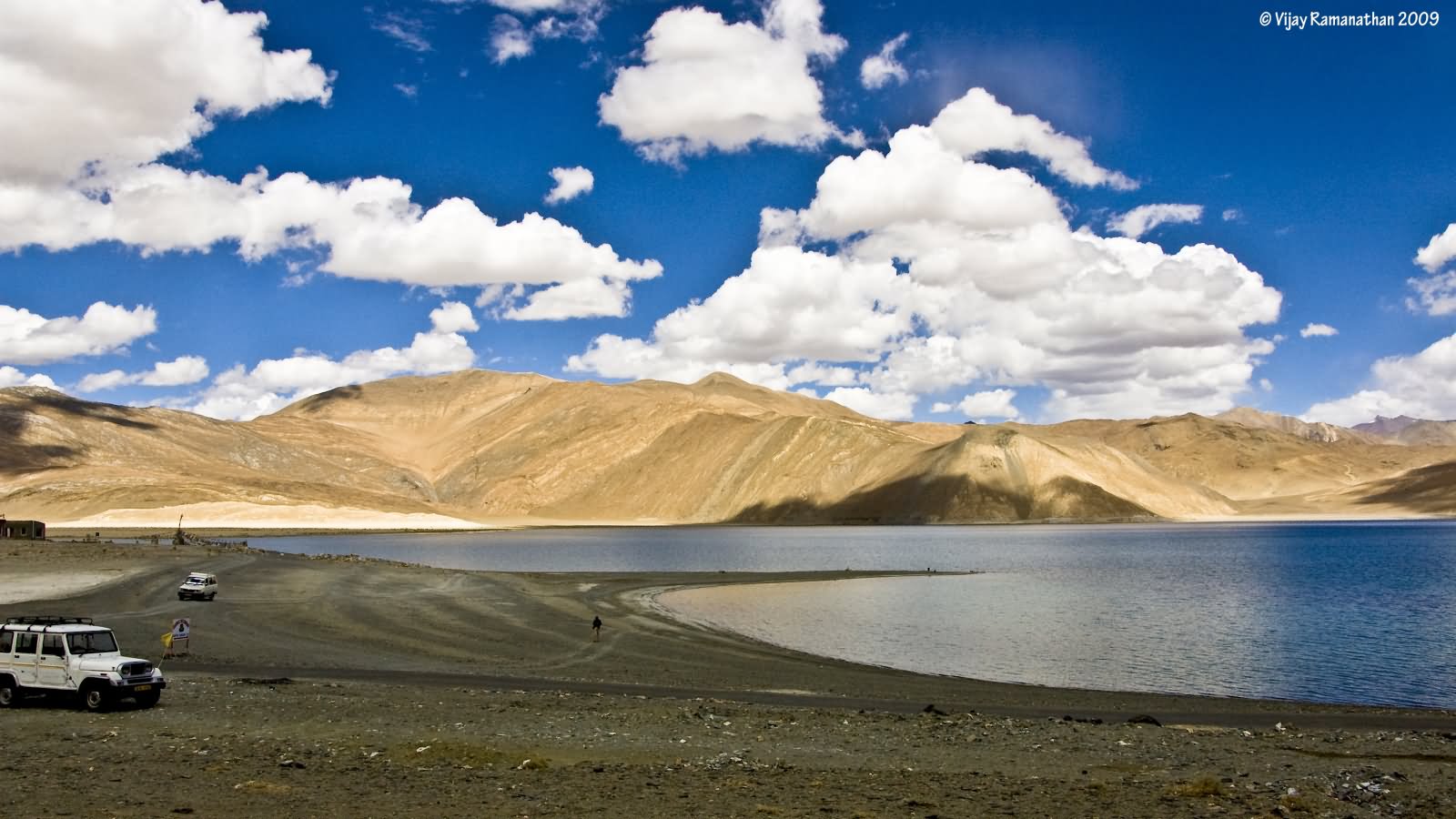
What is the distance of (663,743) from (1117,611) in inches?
1552

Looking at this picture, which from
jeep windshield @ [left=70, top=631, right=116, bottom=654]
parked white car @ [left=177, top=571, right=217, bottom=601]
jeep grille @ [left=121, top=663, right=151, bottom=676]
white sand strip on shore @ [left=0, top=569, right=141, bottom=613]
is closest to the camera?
jeep grille @ [left=121, top=663, right=151, bottom=676]

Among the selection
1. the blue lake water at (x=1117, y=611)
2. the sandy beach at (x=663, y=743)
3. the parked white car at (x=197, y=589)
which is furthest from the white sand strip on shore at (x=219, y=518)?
the sandy beach at (x=663, y=743)

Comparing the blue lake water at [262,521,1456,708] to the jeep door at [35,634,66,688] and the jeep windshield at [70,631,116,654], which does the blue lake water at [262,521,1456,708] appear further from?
the jeep door at [35,634,66,688]

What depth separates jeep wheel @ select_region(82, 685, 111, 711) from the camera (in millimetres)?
23125

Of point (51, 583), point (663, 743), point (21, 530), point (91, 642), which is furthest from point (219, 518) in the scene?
point (663, 743)

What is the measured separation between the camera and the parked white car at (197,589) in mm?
51125

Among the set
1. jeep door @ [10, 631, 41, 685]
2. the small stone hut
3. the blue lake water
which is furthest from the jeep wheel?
the small stone hut

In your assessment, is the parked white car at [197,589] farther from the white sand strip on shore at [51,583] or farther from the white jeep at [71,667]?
the white jeep at [71,667]

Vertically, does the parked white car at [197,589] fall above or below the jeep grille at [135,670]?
below

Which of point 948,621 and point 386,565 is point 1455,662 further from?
point 386,565

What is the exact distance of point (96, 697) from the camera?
76.0ft

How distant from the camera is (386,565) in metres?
81.1

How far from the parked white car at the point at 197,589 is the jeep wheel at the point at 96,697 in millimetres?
29895

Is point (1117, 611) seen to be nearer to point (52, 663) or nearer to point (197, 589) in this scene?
point (197, 589)
